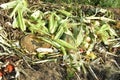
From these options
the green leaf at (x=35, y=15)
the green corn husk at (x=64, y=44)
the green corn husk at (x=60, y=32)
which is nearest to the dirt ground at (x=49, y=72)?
the green corn husk at (x=64, y=44)

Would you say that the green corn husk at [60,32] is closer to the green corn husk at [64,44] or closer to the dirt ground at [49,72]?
the green corn husk at [64,44]

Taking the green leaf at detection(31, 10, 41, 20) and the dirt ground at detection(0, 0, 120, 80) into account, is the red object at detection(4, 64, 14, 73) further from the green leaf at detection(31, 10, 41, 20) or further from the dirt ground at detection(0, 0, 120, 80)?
the green leaf at detection(31, 10, 41, 20)

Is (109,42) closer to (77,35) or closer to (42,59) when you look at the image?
(77,35)

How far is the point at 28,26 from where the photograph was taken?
559 centimetres

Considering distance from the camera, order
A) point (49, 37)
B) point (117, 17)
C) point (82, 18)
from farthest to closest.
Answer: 1. point (117, 17)
2. point (82, 18)
3. point (49, 37)

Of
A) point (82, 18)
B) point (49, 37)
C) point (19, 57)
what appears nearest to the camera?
point (19, 57)

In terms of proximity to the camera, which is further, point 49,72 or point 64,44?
point 64,44

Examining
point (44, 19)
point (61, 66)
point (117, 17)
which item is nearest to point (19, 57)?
point (61, 66)

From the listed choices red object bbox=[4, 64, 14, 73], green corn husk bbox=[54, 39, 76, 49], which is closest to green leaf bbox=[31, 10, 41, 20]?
green corn husk bbox=[54, 39, 76, 49]

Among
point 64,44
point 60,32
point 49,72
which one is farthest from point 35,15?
point 49,72

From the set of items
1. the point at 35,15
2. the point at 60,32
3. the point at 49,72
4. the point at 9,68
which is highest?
the point at 35,15

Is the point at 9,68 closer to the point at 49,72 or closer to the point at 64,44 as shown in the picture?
the point at 49,72

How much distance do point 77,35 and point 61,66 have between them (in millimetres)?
614

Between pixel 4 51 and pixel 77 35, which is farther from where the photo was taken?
pixel 77 35
